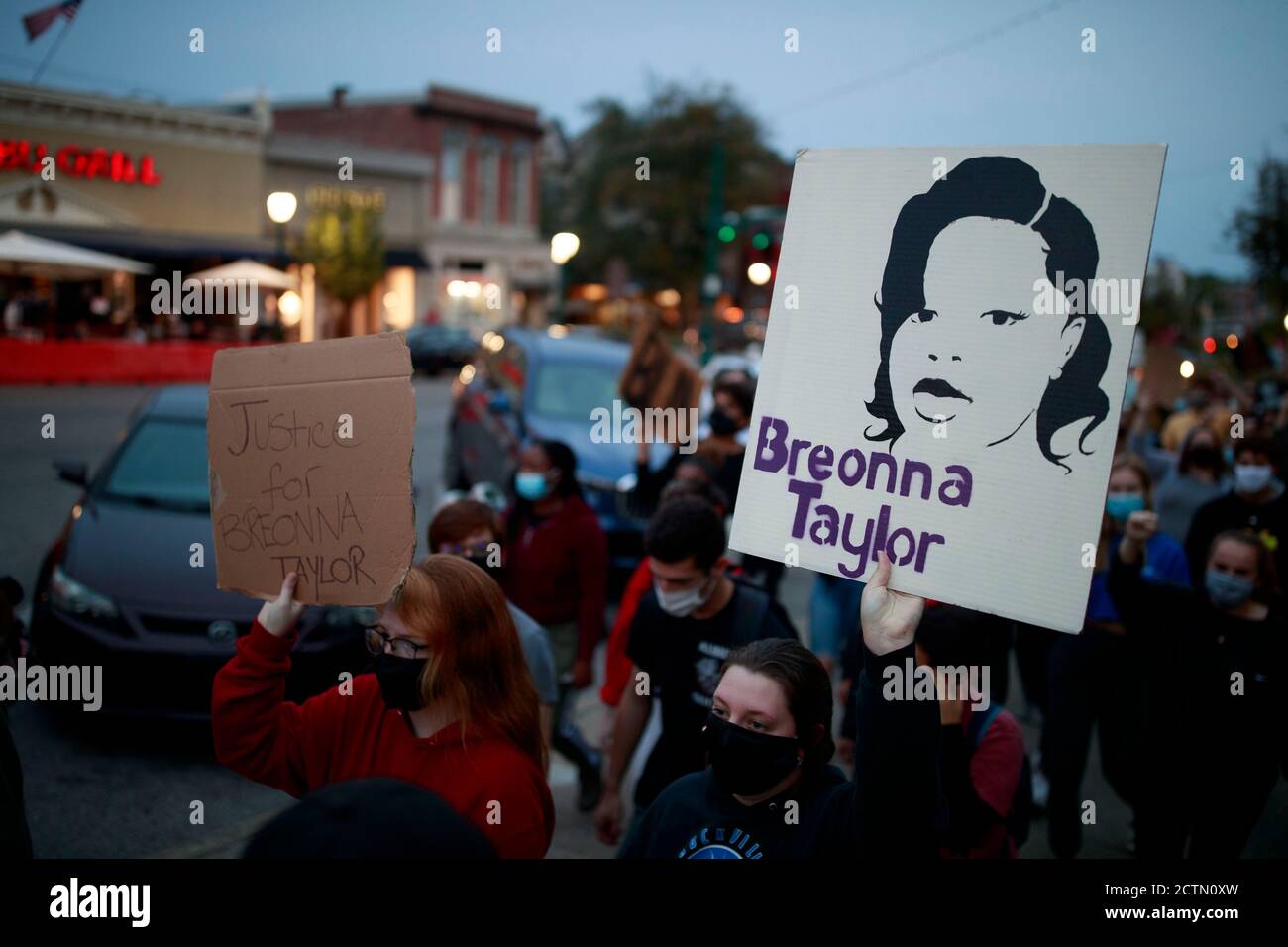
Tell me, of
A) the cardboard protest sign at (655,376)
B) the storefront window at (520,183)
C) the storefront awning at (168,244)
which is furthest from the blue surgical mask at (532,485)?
the storefront window at (520,183)

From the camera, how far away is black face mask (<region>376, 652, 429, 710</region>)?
7.85 feet

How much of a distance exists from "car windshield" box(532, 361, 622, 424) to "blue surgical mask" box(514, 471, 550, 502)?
477 centimetres

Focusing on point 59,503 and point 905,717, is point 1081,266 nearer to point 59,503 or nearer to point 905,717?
point 905,717

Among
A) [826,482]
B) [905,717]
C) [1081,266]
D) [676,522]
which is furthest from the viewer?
[676,522]

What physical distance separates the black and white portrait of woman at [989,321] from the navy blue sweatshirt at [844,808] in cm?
48

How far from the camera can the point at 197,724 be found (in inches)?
208

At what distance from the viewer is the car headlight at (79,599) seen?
519 cm

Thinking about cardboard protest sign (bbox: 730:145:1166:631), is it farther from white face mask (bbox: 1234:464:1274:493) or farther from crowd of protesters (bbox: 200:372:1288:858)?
white face mask (bbox: 1234:464:1274:493)

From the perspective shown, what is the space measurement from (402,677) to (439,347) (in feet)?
101

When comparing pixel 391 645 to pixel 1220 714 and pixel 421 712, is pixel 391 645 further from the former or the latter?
pixel 1220 714

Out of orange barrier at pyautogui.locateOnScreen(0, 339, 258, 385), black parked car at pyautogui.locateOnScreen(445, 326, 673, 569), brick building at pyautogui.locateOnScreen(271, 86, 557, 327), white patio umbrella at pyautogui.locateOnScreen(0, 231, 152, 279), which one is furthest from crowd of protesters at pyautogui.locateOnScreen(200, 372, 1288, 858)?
brick building at pyautogui.locateOnScreen(271, 86, 557, 327)

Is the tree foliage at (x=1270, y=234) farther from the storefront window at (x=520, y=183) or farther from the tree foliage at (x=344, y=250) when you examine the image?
the storefront window at (x=520, y=183)
